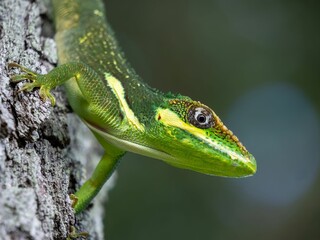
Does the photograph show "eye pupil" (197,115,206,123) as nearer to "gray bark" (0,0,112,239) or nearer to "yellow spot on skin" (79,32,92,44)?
"gray bark" (0,0,112,239)

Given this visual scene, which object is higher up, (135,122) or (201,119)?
(201,119)

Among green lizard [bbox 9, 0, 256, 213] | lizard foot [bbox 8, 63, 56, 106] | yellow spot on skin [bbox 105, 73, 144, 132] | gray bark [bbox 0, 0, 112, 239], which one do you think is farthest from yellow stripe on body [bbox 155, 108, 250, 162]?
lizard foot [bbox 8, 63, 56, 106]

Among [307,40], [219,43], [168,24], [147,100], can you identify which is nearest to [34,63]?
[147,100]

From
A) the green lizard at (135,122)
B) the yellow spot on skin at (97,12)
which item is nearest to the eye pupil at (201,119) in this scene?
the green lizard at (135,122)

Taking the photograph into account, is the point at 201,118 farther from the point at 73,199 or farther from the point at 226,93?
the point at 226,93

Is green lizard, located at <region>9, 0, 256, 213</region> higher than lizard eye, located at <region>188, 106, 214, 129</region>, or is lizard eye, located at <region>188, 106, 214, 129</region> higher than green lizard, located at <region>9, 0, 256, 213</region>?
lizard eye, located at <region>188, 106, 214, 129</region>

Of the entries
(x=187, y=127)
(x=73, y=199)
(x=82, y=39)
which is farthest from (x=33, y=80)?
(x=82, y=39)

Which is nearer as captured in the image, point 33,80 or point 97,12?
point 33,80
